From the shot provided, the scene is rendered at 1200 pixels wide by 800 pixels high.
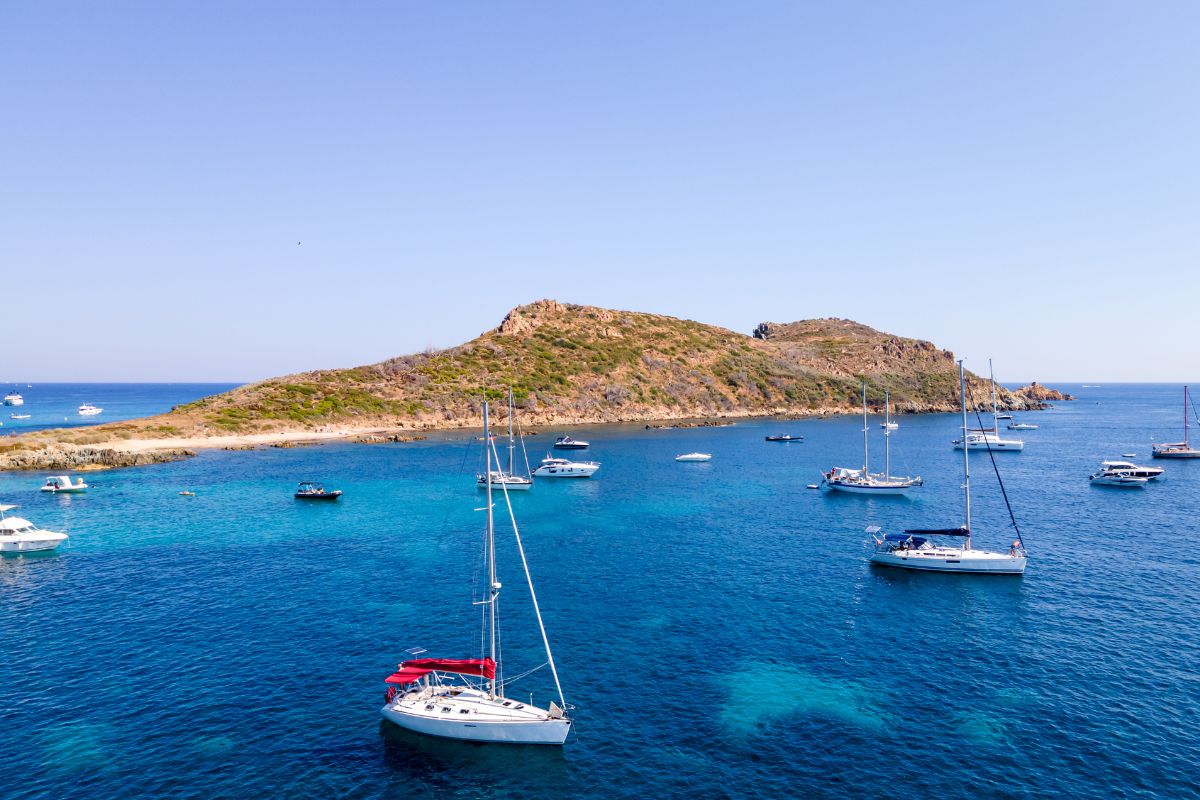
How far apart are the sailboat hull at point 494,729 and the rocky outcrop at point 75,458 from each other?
413 feet

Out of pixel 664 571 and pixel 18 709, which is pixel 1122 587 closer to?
pixel 664 571

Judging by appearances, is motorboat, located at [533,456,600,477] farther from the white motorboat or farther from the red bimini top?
the red bimini top

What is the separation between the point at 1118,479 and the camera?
104625 millimetres

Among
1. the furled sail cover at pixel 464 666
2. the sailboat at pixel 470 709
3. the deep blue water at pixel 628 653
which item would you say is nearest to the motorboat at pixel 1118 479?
the deep blue water at pixel 628 653

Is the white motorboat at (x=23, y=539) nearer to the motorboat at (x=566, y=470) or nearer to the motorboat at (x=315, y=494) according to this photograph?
→ the motorboat at (x=315, y=494)

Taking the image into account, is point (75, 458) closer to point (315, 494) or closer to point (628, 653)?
point (315, 494)

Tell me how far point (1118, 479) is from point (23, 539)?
14900cm

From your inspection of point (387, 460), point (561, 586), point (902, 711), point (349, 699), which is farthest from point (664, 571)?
point (387, 460)

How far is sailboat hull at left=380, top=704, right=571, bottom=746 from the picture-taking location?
109 feet

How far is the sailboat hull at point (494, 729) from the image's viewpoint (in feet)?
109

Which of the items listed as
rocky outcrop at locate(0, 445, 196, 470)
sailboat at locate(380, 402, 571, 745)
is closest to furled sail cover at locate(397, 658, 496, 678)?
sailboat at locate(380, 402, 571, 745)

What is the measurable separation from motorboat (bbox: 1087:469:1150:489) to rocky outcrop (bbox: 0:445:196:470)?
569 feet

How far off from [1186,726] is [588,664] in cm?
3327

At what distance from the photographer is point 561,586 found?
190 feet
